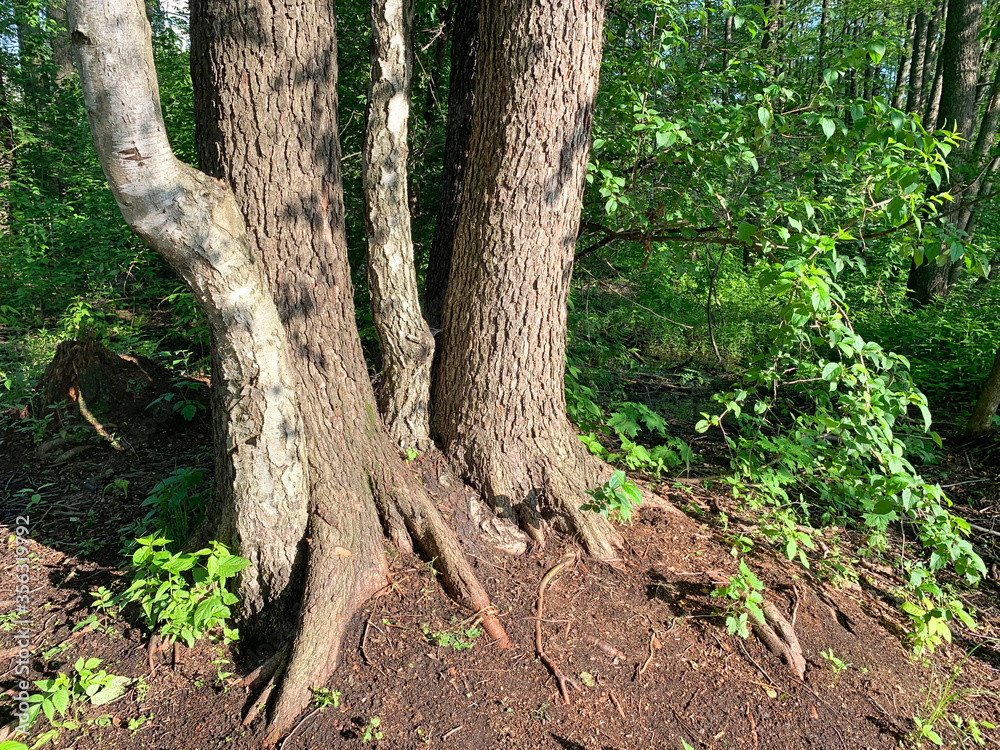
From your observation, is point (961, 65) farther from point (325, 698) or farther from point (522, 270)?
point (325, 698)

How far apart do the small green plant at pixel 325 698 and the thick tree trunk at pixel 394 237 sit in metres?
1.23

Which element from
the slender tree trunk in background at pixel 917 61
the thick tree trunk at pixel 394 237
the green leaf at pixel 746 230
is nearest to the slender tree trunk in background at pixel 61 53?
the thick tree trunk at pixel 394 237

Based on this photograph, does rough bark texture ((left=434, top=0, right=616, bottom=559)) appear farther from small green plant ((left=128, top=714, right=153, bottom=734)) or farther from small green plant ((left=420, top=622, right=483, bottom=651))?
small green plant ((left=128, top=714, right=153, bottom=734))

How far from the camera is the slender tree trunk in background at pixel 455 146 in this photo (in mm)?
3281

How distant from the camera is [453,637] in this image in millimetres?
2619

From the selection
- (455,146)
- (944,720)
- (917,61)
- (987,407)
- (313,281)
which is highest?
(917,61)

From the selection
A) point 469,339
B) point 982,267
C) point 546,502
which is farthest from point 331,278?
point 982,267

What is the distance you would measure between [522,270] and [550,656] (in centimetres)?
180

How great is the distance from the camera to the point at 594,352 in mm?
6125

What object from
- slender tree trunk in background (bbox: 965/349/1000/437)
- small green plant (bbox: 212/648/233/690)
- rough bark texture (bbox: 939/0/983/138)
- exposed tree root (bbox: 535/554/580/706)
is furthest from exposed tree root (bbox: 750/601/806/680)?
rough bark texture (bbox: 939/0/983/138)

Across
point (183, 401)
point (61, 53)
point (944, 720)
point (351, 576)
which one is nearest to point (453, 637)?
point (351, 576)

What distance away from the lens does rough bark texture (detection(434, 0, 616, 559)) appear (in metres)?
2.80

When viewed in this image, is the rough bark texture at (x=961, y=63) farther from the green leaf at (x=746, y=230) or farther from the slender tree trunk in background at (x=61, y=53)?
the slender tree trunk in background at (x=61, y=53)

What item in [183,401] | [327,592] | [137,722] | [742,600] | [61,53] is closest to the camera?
[137,722]
